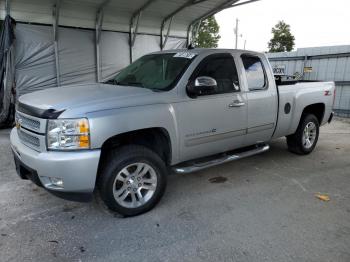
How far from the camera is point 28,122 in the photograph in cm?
326

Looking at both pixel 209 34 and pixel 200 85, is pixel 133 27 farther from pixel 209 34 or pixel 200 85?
pixel 209 34

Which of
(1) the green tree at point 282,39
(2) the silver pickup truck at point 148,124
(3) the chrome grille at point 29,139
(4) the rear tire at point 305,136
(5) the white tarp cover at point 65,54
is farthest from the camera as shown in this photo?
(1) the green tree at point 282,39

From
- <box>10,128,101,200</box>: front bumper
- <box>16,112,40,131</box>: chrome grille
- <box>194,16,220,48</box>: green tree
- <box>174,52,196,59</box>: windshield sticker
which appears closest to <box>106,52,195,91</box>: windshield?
<box>174,52,196,59</box>: windshield sticker

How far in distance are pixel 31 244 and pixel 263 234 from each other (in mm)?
2316

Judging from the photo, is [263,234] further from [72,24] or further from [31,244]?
[72,24]

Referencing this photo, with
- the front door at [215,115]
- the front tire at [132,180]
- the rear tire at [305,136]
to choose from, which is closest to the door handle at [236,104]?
the front door at [215,115]

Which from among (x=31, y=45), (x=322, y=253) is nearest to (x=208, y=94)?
(x=322, y=253)

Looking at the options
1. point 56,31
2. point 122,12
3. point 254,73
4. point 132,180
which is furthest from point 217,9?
point 132,180

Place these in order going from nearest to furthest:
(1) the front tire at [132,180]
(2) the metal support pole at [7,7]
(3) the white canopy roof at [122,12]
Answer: (1) the front tire at [132,180] → (2) the metal support pole at [7,7] → (3) the white canopy roof at [122,12]

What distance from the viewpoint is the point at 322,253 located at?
9.32 feet

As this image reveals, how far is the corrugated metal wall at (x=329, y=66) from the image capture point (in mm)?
12078

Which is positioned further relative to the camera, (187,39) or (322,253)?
(187,39)

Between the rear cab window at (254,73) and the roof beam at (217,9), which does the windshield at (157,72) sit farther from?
the roof beam at (217,9)

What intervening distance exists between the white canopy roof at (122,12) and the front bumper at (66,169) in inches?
260
